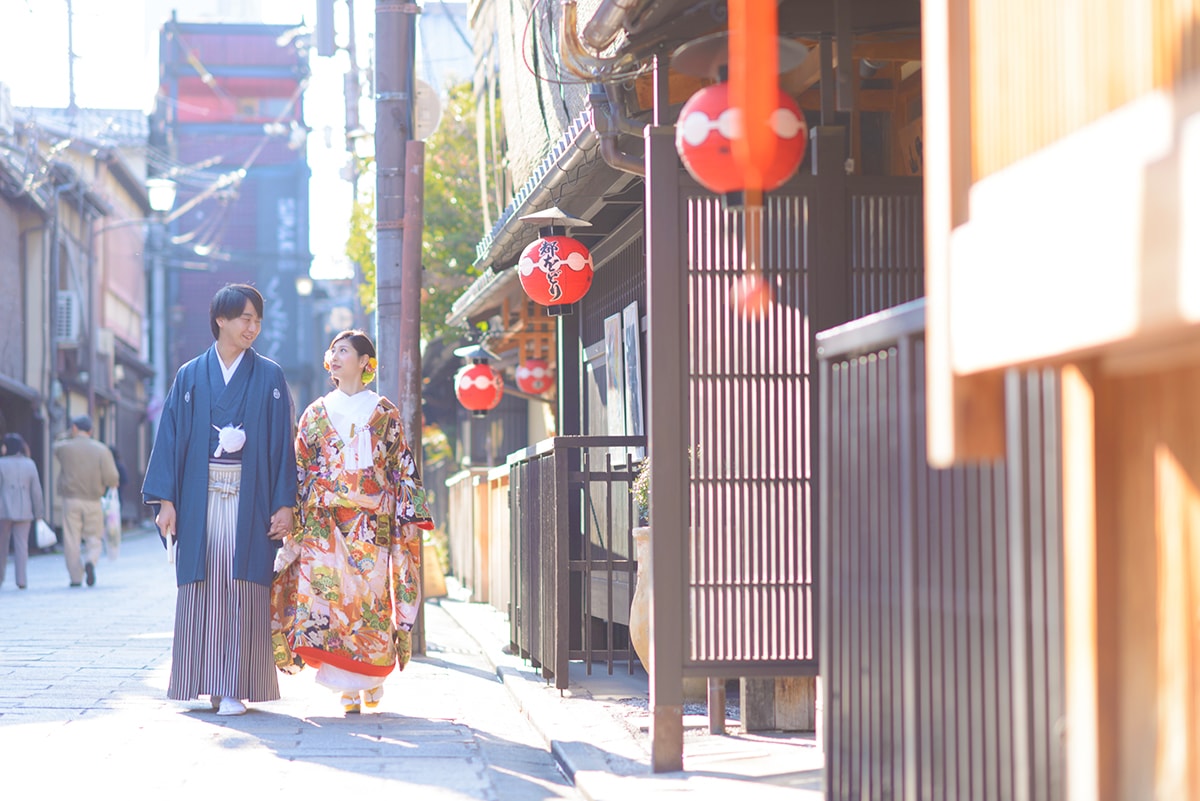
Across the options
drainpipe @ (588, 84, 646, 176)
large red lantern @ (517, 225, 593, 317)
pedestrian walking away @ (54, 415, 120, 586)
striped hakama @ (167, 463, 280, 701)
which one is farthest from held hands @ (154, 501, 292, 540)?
pedestrian walking away @ (54, 415, 120, 586)

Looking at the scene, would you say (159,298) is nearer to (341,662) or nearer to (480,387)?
(480,387)

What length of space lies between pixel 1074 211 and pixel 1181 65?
39 centimetres

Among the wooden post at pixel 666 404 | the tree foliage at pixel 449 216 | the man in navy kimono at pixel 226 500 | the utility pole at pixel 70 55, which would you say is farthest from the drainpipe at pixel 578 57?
the utility pole at pixel 70 55

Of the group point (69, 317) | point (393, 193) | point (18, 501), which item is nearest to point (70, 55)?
point (69, 317)

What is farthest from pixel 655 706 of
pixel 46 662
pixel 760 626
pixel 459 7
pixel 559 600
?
pixel 459 7

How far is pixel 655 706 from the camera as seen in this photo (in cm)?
679

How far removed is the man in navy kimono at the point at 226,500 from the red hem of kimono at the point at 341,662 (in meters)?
0.22

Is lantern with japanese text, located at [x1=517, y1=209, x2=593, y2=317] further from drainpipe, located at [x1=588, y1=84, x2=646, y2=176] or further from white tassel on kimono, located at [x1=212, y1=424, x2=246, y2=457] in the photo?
white tassel on kimono, located at [x1=212, y1=424, x2=246, y2=457]

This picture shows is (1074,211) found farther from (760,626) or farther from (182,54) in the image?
(182,54)

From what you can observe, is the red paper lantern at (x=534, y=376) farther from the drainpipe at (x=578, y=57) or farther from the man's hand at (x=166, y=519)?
the drainpipe at (x=578, y=57)

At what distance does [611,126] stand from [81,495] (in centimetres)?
1422

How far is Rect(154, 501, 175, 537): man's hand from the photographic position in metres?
8.90

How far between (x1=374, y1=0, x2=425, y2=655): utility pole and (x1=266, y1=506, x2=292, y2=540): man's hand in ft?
11.6

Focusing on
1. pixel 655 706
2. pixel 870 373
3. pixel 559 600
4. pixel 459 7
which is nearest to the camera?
pixel 870 373
